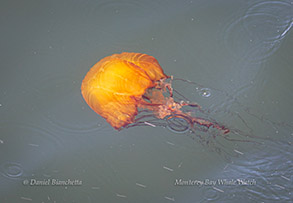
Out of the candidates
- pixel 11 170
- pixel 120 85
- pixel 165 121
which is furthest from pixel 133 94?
pixel 11 170

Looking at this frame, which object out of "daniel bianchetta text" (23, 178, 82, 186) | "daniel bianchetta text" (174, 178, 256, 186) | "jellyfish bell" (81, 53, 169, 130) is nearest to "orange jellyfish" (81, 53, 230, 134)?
"jellyfish bell" (81, 53, 169, 130)

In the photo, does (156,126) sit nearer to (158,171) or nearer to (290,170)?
(158,171)

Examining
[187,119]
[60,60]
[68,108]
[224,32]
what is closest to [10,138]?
[68,108]

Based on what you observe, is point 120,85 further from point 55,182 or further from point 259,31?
point 259,31

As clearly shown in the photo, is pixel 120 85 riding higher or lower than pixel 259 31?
lower

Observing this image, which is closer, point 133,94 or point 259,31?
point 133,94

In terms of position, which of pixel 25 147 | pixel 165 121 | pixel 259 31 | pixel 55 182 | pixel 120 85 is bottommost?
pixel 55 182
